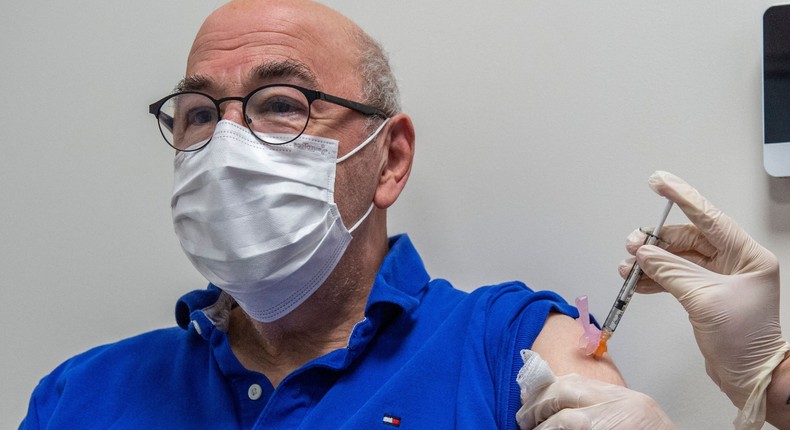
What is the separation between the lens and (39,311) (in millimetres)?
1852

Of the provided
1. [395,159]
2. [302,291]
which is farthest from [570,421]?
[395,159]

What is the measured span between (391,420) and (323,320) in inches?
10.7

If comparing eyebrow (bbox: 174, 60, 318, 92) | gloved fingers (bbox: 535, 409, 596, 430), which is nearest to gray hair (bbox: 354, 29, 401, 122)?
eyebrow (bbox: 174, 60, 318, 92)

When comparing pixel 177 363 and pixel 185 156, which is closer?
pixel 185 156

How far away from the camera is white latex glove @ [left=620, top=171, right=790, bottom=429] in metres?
1.17

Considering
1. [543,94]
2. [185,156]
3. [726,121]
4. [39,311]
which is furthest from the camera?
[39,311]

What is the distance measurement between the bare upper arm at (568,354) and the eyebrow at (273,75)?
591 millimetres

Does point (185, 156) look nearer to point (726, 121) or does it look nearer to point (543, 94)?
point (543, 94)

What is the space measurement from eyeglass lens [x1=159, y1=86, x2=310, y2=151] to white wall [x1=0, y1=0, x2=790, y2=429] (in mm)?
389

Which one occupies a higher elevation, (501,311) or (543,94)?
(543,94)

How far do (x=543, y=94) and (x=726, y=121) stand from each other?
348 millimetres

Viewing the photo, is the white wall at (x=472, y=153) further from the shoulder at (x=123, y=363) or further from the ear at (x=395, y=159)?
the shoulder at (x=123, y=363)

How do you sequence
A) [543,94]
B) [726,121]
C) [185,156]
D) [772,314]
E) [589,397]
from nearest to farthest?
[589,397]
[772,314]
[185,156]
[726,121]
[543,94]

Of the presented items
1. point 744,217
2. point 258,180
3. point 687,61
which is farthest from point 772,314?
point 258,180
